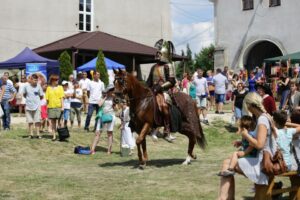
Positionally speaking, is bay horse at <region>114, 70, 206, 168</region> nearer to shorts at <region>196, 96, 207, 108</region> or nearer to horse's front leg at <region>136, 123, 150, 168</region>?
horse's front leg at <region>136, 123, 150, 168</region>

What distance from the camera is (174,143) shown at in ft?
55.2

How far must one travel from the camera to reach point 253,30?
34188 millimetres

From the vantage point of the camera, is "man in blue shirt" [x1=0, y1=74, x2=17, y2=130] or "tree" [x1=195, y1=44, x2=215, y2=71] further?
"tree" [x1=195, y1=44, x2=215, y2=71]

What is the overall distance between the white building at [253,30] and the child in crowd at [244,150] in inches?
1012

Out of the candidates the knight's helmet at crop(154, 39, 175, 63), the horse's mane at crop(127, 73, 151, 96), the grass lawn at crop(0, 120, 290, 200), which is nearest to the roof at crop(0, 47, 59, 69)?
the grass lawn at crop(0, 120, 290, 200)

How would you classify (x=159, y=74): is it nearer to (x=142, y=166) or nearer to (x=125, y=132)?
(x=142, y=166)

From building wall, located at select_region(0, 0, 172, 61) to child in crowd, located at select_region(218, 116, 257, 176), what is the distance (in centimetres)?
2581

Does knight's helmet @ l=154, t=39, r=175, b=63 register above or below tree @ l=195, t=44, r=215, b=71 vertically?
below

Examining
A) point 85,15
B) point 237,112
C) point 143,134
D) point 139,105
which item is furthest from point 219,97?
point 85,15

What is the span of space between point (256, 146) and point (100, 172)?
5.06 meters

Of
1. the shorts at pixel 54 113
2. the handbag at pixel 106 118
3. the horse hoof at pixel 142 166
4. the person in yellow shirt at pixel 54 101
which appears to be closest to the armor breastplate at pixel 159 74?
the horse hoof at pixel 142 166

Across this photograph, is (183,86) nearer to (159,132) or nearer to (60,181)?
(159,132)

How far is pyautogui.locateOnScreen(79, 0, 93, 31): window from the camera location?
34656mm

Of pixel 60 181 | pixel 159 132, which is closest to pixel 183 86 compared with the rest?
pixel 159 132
